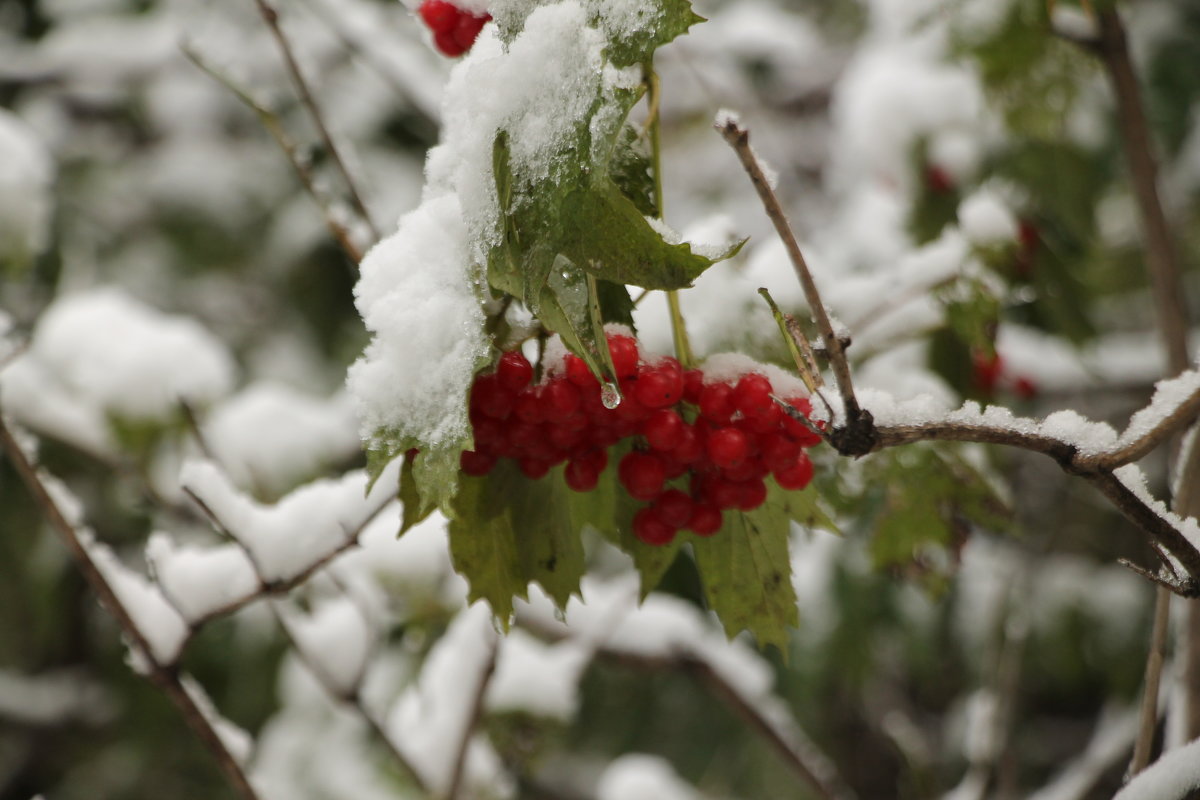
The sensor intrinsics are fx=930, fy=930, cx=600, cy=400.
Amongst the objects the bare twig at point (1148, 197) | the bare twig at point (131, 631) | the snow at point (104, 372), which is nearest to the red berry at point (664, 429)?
the bare twig at point (131, 631)

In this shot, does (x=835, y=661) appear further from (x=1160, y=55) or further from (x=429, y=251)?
(x=429, y=251)

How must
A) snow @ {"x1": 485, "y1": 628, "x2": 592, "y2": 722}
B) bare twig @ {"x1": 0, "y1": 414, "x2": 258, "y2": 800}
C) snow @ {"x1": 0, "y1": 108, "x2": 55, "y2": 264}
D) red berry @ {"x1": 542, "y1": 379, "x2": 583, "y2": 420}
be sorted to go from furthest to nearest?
snow @ {"x1": 0, "y1": 108, "x2": 55, "y2": 264}
snow @ {"x1": 485, "y1": 628, "x2": 592, "y2": 722}
bare twig @ {"x1": 0, "y1": 414, "x2": 258, "y2": 800}
red berry @ {"x1": 542, "y1": 379, "x2": 583, "y2": 420}

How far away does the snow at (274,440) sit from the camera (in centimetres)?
200

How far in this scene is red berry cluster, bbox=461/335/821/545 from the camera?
698 millimetres

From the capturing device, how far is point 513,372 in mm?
695

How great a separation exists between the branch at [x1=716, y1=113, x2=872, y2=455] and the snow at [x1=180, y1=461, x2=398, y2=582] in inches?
18.2

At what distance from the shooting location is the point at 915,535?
1188mm

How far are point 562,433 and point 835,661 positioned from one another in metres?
1.64

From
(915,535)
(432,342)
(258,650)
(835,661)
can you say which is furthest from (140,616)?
(835,661)

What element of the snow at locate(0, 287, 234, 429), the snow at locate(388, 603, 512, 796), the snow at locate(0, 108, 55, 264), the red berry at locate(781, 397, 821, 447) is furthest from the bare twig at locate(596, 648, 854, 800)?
the snow at locate(0, 108, 55, 264)

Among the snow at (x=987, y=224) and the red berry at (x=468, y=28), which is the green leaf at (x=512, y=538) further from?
the snow at (x=987, y=224)

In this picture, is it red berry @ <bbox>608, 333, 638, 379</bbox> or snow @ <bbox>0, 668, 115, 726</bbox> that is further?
snow @ <bbox>0, 668, 115, 726</bbox>

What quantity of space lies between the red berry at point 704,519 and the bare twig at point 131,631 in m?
0.51

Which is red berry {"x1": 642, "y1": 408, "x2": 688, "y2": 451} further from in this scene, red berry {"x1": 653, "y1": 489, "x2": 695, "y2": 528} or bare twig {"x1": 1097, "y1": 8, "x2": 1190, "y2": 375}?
bare twig {"x1": 1097, "y1": 8, "x2": 1190, "y2": 375}
